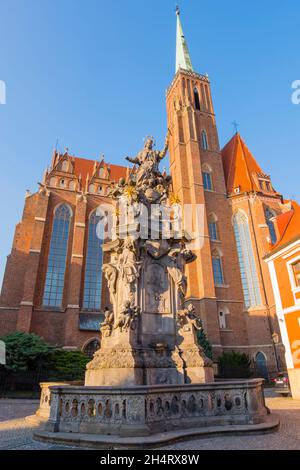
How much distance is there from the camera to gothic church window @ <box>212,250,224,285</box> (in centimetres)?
3003

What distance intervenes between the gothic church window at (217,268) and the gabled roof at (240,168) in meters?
8.83

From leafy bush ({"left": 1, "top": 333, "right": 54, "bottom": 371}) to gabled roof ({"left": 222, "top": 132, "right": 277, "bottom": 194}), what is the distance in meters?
25.9

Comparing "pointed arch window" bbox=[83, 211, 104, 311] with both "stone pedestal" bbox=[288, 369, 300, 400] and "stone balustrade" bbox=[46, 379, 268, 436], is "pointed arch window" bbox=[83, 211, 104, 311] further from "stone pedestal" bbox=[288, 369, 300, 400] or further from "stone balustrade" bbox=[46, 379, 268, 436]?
"stone balustrade" bbox=[46, 379, 268, 436]

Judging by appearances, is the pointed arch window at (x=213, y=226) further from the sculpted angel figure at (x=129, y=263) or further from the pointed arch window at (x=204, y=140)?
the sculpted angel figure at (x=129, y=263)

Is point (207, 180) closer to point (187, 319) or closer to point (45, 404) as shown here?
point (187, 319)

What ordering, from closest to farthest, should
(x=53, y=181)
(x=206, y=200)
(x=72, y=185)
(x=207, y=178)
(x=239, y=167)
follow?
(x=206, y=200)
(x=53, y=181)
(x=72, y=185)
(x=207, y=178)
(x=239, y=167)

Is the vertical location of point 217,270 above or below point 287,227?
above

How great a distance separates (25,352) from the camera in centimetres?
2038

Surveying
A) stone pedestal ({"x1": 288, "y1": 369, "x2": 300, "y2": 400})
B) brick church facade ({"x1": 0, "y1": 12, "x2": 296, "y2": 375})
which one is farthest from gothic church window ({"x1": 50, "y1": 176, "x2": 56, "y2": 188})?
stone pedestal ({"x1": 288, "y1": 369, "x2": 300, "y2": 400})

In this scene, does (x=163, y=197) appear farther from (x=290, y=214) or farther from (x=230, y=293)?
(x=230, y=293)

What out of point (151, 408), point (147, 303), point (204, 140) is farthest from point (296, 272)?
point (204, 140)

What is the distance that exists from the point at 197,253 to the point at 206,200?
7.09m

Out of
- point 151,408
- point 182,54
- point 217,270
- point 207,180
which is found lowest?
point 151,408

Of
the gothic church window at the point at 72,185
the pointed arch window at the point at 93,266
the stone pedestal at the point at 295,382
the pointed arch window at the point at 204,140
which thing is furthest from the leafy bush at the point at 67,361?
the pointed arch window at the point at 204,140
